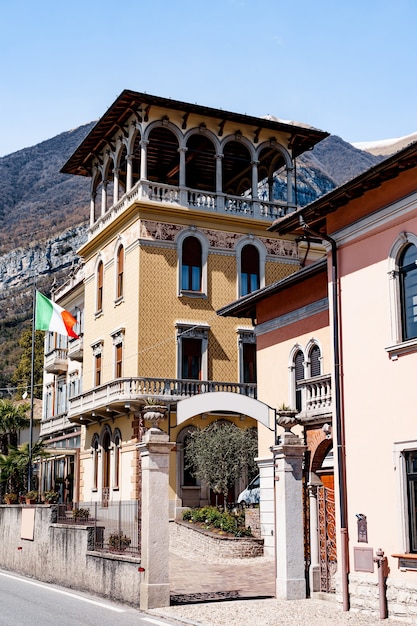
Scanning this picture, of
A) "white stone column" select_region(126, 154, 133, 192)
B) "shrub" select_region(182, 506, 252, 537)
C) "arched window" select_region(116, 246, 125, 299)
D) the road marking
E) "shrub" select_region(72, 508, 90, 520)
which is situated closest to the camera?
the road marking

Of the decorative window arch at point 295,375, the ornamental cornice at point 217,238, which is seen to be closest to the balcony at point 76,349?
the ornamental cornice at point 217,238

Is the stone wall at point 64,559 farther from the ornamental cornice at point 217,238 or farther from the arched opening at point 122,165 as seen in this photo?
the arched opening at point 122,165

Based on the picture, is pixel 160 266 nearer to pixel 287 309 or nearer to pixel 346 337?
pixel 287 309

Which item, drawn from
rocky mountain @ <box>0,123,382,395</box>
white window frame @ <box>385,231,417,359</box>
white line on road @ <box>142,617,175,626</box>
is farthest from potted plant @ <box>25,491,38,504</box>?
rocky mountain @ <box>0,123,382,395</box>

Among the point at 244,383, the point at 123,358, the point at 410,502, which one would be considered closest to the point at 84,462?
the point at 123,358

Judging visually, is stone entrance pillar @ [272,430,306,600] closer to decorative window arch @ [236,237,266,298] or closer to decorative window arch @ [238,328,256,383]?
decorative window arch @ [238,328,256,383]

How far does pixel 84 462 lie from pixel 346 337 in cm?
2806

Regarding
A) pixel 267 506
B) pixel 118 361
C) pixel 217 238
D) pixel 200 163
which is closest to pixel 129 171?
pixel 217 238

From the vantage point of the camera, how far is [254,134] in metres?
41.4

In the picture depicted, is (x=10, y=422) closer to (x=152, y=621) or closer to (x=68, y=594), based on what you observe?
(x=68, y=594)

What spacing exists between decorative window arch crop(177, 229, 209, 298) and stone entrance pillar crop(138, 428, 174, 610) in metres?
20.7

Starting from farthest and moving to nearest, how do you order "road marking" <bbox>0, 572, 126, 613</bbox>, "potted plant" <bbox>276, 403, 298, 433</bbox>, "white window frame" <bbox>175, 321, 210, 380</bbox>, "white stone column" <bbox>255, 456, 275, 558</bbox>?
"white window frame" <bbox>175, 321, 210, 380</bbox> → "white stone column" <bbox>255, 456, 275, 558</bbox> → "potted plant" <bbox>276, 403, 298, 433</bbox> → "road marking" <bbox>0, 572, 126, 613</bbox>

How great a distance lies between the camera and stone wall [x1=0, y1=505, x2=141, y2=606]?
17.9m

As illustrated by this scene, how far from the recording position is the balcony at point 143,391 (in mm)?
36094
